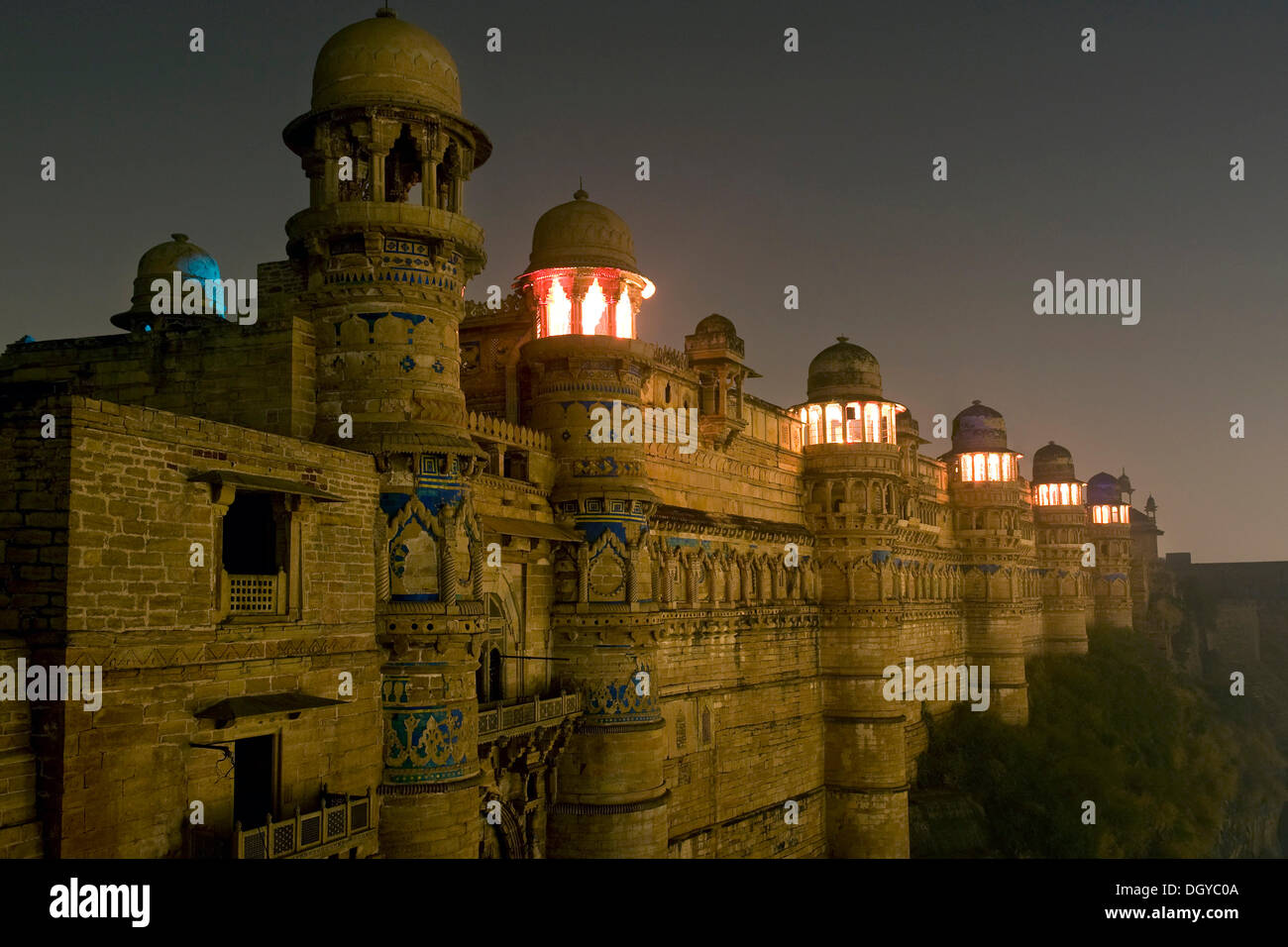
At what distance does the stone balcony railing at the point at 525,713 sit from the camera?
66.1ft

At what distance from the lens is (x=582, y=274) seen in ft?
A: 82.0

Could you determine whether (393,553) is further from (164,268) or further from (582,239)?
(164,268)

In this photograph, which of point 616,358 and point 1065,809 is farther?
point 1065,809

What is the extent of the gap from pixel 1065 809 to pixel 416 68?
37.5 metres

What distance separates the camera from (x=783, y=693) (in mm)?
34062

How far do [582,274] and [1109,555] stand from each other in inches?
2281

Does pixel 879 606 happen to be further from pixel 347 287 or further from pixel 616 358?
pixel 347 287

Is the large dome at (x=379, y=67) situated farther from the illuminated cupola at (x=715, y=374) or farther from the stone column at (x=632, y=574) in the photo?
the illuminated cupola at (x=715, y=374)

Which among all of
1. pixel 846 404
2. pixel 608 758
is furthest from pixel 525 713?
pixel 846 404

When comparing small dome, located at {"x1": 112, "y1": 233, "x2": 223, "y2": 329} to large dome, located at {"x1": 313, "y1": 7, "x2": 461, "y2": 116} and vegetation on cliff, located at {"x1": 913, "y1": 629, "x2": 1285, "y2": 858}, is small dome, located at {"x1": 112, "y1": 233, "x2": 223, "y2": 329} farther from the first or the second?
vegetation on cliff, located at {"x1": 913, "y1": 629, "x2": 1285, "y2": 858}

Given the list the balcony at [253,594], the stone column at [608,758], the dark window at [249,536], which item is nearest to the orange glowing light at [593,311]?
the stone column at [608,758]

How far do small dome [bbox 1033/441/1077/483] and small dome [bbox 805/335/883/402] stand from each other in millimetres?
31606

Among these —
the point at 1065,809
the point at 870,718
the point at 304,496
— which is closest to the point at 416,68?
the point at 304,496
